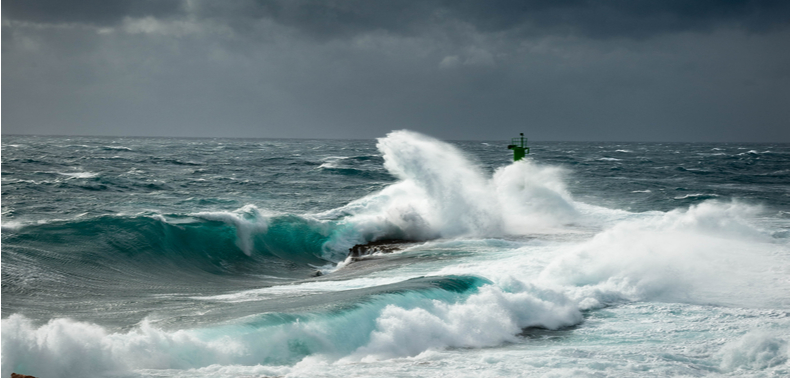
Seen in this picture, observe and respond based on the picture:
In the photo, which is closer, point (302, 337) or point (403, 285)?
point (302, 337)

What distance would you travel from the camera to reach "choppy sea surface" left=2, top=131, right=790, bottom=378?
6.23 metres

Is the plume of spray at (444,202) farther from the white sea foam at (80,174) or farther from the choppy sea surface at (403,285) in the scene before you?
the white sea foam at (80,174)

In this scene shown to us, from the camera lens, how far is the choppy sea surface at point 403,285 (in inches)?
245

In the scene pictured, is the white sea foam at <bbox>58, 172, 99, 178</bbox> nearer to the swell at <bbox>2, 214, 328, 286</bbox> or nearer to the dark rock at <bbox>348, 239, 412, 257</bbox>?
the swell at <bbox>2, 214, 328, 286</bbox>

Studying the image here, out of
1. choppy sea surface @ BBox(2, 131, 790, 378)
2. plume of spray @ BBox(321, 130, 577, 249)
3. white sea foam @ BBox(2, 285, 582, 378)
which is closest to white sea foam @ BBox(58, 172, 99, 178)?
choppy sea surface @ BBox(2, 131, 790, 378)

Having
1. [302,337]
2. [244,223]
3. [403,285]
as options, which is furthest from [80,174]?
[302,337]

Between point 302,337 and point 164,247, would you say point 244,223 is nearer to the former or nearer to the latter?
point 164,247

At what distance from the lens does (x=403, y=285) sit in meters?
9.02

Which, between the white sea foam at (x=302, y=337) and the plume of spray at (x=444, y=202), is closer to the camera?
the white sea foam at (x=302, y=337)

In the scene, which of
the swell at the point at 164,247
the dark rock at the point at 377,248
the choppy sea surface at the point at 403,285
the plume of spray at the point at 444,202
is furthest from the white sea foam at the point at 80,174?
the dark rock at the point at 377,248

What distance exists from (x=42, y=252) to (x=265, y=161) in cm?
3308

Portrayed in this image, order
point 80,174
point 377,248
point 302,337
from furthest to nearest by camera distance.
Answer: point 80,174 → point 377,248 → point 302,337

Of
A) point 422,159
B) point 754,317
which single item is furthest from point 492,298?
point 422,159

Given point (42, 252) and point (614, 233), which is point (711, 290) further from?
point (42, 252)
